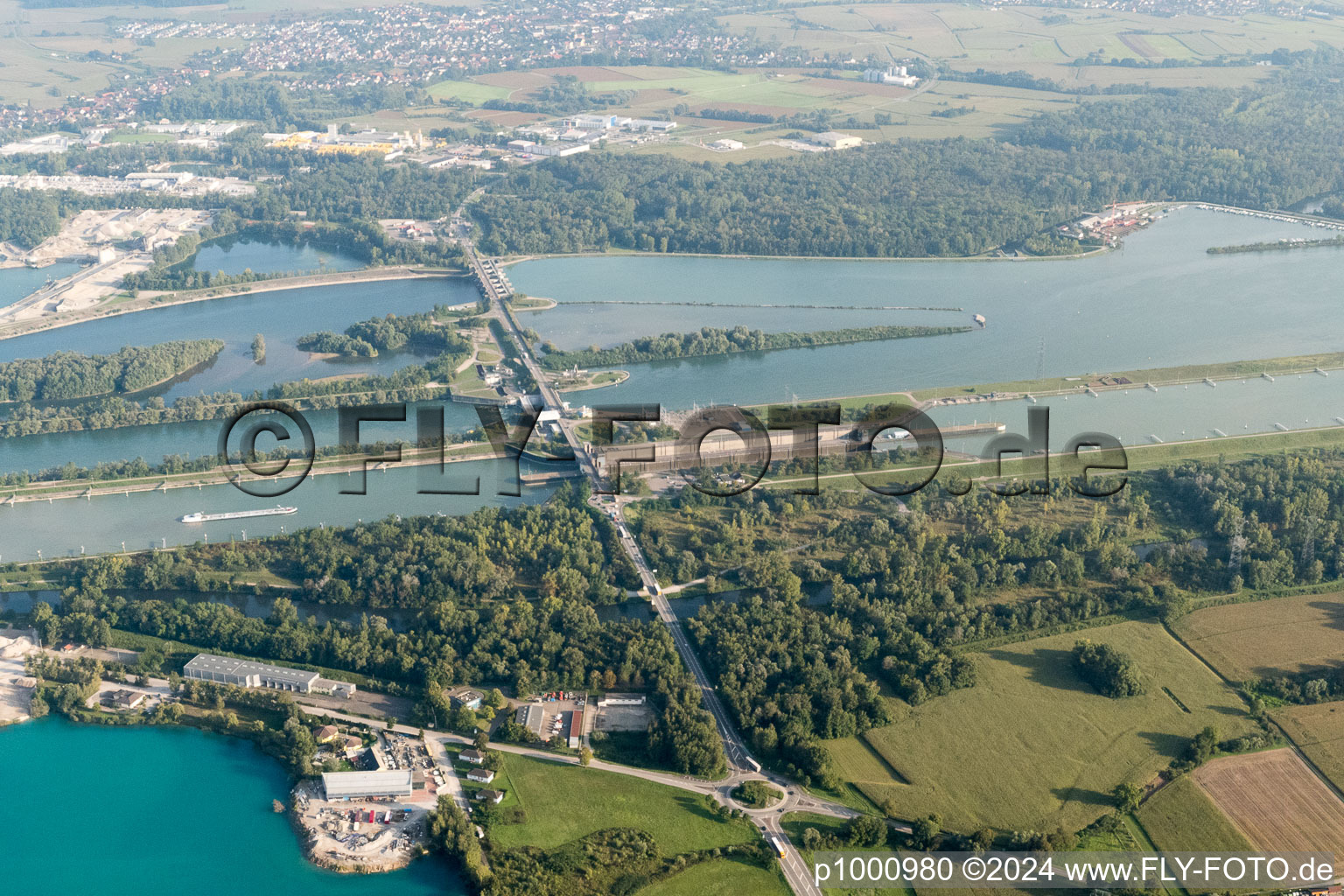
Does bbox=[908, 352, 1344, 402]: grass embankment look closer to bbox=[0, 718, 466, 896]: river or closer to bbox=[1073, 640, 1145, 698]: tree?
bbox=[1073, 640, 1145, 698]: tree

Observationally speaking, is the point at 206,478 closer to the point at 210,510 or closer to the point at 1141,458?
the point at 210,510

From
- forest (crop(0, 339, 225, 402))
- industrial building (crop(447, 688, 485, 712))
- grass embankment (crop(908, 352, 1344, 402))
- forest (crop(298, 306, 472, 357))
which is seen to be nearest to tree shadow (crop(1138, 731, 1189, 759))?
industrial building (crop(447, 688, 485, 712))

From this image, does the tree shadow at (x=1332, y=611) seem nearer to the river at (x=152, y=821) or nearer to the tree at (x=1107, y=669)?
the tree at (x=1107, y=669)

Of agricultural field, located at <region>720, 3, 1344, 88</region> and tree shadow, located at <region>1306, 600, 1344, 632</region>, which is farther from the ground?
agricultural field, located at <region>720, 3, 1344, 88</region>

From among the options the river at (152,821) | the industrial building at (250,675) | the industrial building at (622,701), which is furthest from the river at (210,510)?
the industrial building at (622,701)

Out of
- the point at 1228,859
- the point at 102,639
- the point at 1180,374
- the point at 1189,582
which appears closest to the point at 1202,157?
the point at 1180,374

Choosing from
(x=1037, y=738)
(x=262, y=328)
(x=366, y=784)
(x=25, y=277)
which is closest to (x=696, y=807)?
(x=366, y=784)
